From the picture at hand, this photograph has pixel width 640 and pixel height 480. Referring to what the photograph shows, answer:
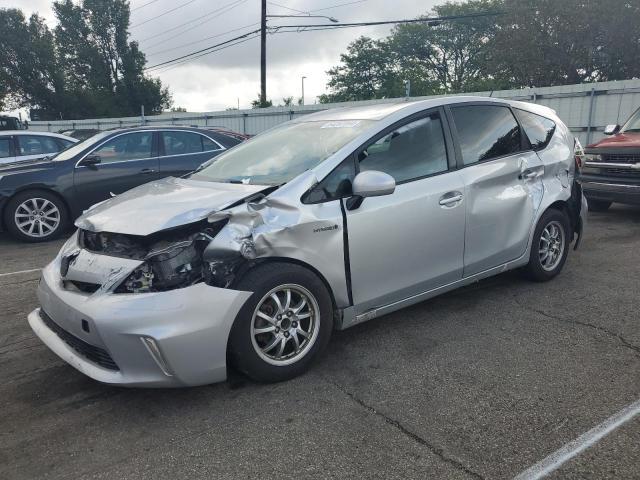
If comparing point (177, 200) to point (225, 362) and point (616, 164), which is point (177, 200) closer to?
point (225, 362)

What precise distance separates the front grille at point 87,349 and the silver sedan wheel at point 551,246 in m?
3.68

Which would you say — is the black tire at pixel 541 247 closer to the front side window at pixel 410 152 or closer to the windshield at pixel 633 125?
the front side window at pixel 410 152

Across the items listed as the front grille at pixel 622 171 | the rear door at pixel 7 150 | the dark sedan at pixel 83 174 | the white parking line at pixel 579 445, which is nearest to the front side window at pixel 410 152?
the white parking line at pixel 579 445

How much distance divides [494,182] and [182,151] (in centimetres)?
548

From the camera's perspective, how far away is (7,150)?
30.4 ft

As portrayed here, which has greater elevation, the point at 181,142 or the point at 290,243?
the point at 181,142

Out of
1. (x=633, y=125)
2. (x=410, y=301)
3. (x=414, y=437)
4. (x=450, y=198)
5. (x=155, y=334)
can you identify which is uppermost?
(x=633, y=125)

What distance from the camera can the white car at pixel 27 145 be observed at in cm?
925

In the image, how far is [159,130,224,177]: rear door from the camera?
8.07m

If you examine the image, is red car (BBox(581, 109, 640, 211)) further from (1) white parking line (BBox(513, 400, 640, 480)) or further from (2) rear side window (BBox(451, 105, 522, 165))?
(1) white parking line (BBox(513, 400, 640, 480))

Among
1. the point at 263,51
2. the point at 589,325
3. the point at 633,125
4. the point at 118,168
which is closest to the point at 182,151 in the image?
the point at 118,168

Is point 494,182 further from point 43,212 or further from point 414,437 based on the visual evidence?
point 43,212

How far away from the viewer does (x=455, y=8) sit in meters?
46.3

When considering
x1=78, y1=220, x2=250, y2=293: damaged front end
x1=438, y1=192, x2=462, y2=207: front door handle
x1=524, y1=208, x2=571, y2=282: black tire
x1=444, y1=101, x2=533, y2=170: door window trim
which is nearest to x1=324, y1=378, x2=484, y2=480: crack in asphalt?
x1=78, y1=220, x2=250, y2=293: damaged front end
